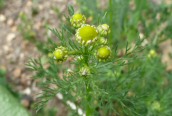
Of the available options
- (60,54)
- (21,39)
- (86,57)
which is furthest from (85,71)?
(21,39)

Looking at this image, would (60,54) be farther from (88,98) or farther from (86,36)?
(88,98)

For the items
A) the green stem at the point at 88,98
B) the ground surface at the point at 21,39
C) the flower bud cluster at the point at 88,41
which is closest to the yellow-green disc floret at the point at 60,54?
the flower bud cluster at the point at 88,41

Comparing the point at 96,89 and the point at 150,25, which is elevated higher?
the point at 150,25

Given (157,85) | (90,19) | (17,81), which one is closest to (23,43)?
(17,81)

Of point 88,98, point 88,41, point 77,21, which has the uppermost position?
point 77,21

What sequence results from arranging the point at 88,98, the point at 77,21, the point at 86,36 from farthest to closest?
1. the point at 88,98
2. the point at 77,21
3. the point at 86,36

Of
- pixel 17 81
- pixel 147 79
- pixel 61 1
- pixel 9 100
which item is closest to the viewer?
pixel 9 100

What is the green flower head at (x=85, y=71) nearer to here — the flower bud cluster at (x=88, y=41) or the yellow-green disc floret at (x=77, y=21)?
the flower bud cluster at (x=88, y=41)

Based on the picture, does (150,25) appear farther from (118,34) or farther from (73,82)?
(73,82)

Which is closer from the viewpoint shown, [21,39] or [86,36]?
[86,36]
